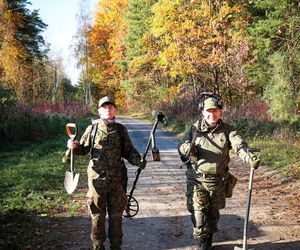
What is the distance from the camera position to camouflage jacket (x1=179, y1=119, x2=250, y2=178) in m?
5.23

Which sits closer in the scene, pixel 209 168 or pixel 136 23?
pixel 209 168

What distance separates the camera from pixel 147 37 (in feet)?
114

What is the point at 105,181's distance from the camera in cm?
514

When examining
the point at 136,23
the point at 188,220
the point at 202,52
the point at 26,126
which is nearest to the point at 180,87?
the point at 202,52

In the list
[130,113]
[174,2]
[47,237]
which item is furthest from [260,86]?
[130,113]

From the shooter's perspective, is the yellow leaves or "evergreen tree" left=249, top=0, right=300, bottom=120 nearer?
"evergreen tree" left=249, top=0, right=300, bottom=120

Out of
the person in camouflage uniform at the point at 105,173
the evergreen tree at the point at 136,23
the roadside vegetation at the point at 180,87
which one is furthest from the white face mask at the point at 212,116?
the evergreen tree at the point at 136,23

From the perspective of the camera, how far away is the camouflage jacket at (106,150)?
5188 mm

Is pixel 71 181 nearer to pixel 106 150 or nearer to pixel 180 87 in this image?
pixel 106 150

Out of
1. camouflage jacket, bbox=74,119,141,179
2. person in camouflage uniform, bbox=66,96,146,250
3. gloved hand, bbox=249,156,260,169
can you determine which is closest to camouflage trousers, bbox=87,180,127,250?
person in camouflage uniform, bbox=66,96,146,250

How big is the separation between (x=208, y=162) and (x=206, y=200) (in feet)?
1.70

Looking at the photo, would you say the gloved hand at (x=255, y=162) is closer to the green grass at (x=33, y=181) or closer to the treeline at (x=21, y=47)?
the green grass at (x=33, y=181)

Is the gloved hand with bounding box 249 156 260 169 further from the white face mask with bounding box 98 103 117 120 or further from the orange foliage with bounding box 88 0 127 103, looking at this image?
the orange foliage with bounding box 88 0 127 103

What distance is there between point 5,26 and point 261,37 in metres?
21.1
